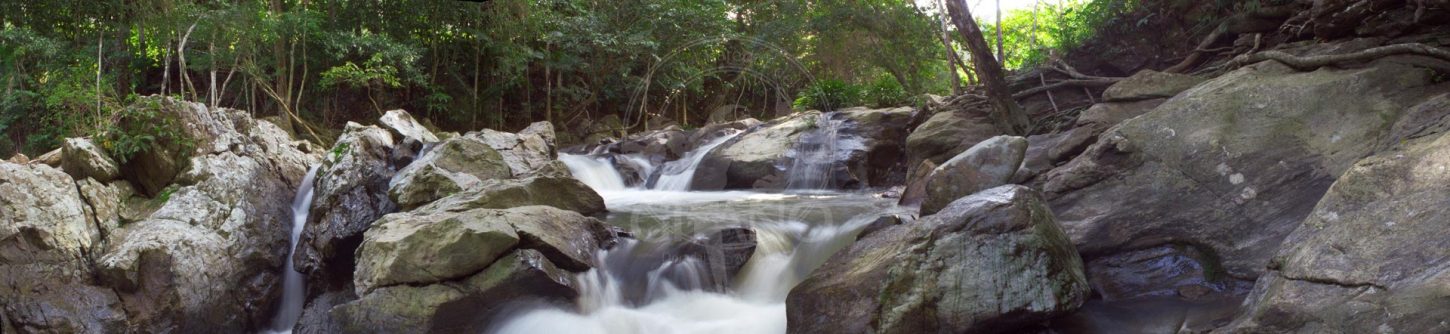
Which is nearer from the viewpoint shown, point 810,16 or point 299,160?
point 299,160

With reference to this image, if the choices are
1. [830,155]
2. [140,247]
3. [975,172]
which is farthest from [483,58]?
[975,172]

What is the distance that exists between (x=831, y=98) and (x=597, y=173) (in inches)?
223

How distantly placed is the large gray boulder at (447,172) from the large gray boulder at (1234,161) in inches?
220

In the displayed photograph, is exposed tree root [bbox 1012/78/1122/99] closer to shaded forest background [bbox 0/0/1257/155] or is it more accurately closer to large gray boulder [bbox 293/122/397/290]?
shaded forest background [bbox 0/0/1257/155]

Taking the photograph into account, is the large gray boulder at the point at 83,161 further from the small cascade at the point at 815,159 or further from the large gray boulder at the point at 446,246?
the small cascade at the point at 815,159

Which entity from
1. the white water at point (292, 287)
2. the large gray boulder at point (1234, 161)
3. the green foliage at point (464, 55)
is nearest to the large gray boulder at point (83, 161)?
the white water at point (292, 287)

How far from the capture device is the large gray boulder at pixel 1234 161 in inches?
205

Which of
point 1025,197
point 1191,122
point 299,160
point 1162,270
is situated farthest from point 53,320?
point 1191,122

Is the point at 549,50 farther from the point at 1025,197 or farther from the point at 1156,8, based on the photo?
the point at 1025,197

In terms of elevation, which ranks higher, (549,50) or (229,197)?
(549,50)

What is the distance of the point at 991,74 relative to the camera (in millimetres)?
9273

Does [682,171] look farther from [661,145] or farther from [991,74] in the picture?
[991,74]

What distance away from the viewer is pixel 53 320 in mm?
6355

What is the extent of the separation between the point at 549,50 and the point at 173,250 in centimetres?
1110
